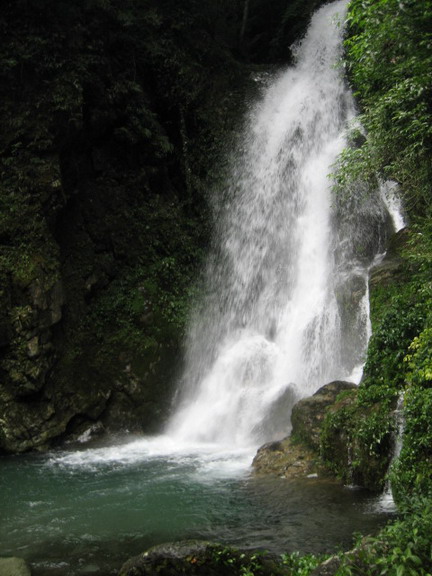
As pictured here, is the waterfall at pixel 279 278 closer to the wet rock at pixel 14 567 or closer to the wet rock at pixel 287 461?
the wet rock at pixel 287 461

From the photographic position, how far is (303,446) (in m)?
8.62

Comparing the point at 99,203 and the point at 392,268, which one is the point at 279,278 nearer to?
the point at 392,268

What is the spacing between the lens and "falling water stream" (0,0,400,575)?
20.7 ft

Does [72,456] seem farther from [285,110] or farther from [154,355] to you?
[285,110]

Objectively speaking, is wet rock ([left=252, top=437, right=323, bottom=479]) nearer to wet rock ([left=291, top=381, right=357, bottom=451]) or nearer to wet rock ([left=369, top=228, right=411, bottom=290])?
wet rock ([left=291, top=381, right=357, bottom=451])

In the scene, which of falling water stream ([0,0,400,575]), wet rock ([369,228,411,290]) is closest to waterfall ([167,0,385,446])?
falling water stream ([0,0,400,575])

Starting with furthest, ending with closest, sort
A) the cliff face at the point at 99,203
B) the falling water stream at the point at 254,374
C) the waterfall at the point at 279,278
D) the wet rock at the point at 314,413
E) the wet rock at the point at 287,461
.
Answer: the cliff face at the point at 99,203, the waterfall at the point at 279,278, the wet rock at the point at 314,413, the wet rock at the point at 287,461, the falling water stream at the point at 254,374

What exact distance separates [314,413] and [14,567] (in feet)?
17.5

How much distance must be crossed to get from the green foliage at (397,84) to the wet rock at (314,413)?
3888 millimetres

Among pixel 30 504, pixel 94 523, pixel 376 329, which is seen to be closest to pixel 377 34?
pixel 376 329

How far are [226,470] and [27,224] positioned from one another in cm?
820

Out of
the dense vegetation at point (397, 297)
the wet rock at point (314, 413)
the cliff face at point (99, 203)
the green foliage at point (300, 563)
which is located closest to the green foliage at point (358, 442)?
the dense vegetation at point (397, 297)

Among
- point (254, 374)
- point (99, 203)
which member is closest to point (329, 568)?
point (254, 374)

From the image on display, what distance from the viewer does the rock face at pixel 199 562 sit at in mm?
4590
